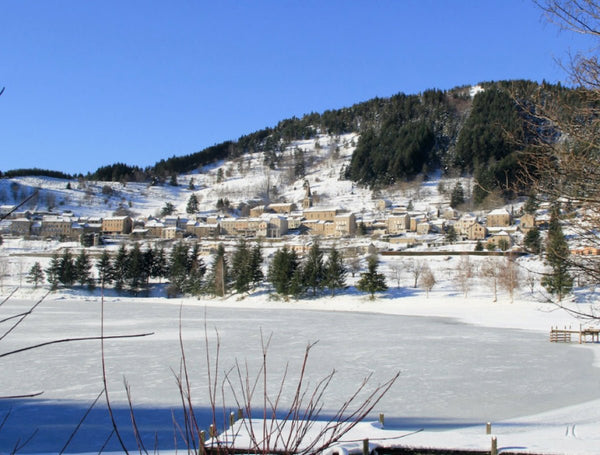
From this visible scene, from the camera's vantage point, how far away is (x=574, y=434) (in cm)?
732

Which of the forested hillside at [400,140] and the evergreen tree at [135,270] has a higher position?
the forested hillside at [400,140]

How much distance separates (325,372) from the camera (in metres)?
12.6

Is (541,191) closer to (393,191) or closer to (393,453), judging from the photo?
(393,453)

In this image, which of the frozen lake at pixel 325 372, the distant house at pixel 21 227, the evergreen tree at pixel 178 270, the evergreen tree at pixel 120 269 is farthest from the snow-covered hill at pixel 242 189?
the frozen lake at pixel 325 372

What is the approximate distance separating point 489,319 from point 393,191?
91.8m

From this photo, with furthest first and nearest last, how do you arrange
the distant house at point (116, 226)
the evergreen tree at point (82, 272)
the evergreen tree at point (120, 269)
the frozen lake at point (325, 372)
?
1. the distant house at point (116, 226)
2. the evergreen tree at point (120, 269)
3. the evergreen tree at point (82, 272)
4. the frozen lake at point (325, 372)

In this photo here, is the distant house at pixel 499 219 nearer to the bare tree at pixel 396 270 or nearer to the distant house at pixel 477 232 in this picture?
the distant house at pixel 477 232

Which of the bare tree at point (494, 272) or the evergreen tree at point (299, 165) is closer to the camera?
the bare tree at point (494, 272)

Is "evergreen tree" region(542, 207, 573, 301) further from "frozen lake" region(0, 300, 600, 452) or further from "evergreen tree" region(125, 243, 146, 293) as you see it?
"evergreen tree" region(125, 243, 146, 293)

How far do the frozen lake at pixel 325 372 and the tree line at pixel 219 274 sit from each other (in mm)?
19827

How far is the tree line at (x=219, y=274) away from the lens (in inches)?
1687

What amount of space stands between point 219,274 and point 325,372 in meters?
34.5

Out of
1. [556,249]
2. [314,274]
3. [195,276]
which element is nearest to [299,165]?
[195,276]

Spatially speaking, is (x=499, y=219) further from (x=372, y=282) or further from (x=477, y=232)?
(x=372, y=282)
